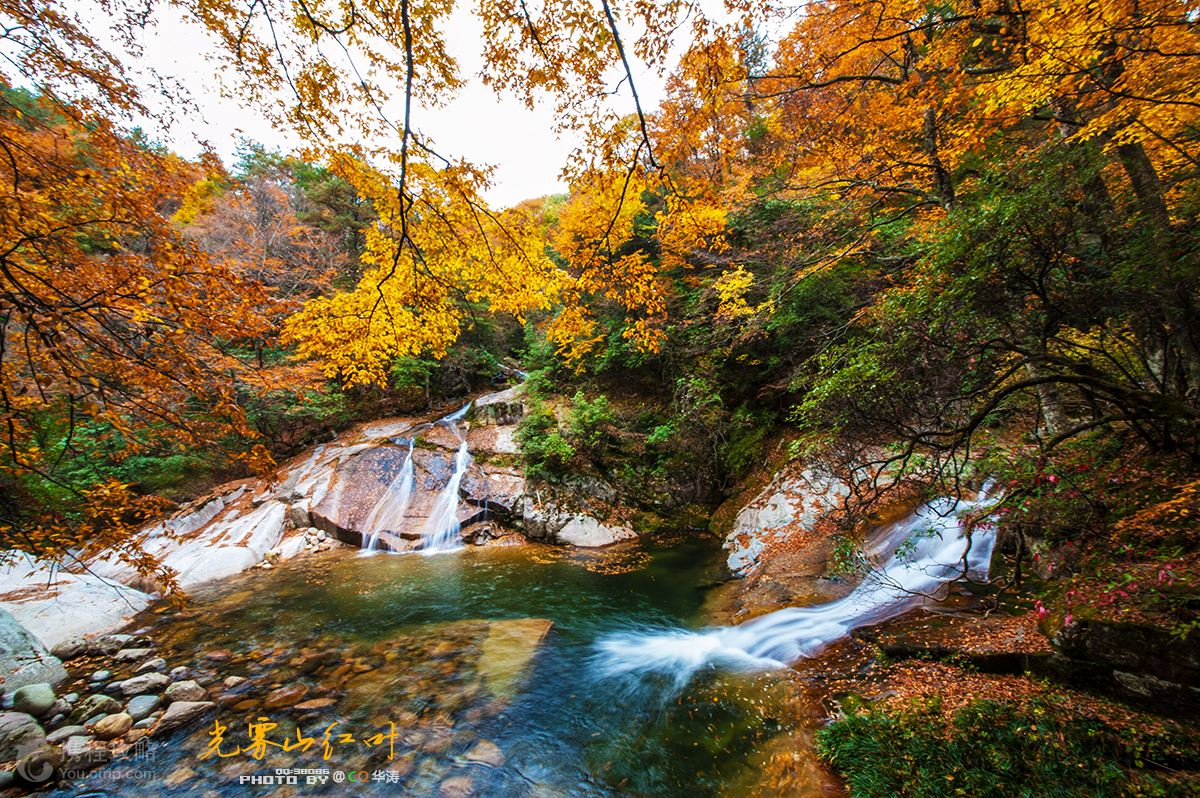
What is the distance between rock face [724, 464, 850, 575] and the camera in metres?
7.69

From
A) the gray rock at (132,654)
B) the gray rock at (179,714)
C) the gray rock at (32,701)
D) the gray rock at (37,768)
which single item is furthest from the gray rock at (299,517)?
the gray rock at (37,768)

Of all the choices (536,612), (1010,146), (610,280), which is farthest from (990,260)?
(536,612)

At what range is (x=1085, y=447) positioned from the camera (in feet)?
13.2

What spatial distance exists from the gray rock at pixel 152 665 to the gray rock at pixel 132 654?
0.31m

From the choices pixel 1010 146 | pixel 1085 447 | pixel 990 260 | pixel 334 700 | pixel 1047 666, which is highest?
pixel 1010 146

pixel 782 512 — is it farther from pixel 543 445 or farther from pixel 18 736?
pixel 18 736

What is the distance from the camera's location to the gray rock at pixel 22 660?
4.61 metres

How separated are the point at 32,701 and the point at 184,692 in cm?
128

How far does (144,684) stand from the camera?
476cm

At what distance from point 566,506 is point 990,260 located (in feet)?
31.2

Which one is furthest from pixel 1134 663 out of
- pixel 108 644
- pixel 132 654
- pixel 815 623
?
pixel 108 644

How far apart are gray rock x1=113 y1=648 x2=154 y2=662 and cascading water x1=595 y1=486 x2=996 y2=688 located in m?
6.38

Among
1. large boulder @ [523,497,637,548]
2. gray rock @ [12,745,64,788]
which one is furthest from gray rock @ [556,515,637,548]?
gray rock @ [12,745,64,788]

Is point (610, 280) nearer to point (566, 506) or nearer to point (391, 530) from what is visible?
point (566, 506)
